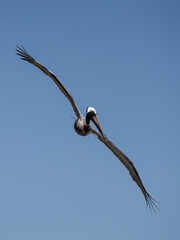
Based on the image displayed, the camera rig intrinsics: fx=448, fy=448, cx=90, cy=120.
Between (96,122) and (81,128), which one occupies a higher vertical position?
(96,122)

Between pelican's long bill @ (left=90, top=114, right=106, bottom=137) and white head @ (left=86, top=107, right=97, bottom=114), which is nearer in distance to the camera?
pelican's long bill @ (left=90, top=114, right=106, bottom=137)

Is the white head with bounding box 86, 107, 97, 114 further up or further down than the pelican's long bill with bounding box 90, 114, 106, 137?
further up

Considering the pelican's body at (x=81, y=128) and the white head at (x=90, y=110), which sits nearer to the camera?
the pelican's body at (x=81, y=128)

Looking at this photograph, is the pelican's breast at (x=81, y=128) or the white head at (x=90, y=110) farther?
the white head at (x=90, y=110)

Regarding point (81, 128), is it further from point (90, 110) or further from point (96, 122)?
point (90, 110)

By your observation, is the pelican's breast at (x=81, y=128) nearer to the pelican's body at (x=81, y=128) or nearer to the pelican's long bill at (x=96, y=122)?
the pelican's body at (x=81, y=128)

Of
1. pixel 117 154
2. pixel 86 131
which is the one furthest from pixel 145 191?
pixel 86 131

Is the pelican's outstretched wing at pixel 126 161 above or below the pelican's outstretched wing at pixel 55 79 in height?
below

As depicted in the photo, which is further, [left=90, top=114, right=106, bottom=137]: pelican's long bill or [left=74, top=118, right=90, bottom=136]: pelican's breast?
[left=90, top=114, right=106, bottom=137]: pelican's long bill

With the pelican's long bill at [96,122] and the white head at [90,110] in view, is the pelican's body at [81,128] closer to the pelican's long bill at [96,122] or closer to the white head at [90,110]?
the pelican's long bill at [96,122]

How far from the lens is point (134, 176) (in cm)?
2008

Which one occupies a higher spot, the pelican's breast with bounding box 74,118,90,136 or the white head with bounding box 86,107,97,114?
the white head with bounding box 86,107,97,114

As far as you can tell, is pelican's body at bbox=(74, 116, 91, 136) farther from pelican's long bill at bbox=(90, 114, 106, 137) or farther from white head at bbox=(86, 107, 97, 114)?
white head at bbox=(86, 107, 97, 114)

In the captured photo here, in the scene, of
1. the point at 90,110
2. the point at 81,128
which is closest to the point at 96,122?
the point at 90,110
